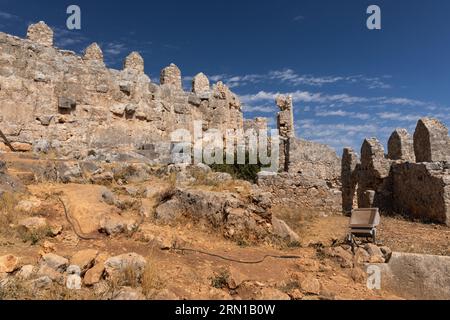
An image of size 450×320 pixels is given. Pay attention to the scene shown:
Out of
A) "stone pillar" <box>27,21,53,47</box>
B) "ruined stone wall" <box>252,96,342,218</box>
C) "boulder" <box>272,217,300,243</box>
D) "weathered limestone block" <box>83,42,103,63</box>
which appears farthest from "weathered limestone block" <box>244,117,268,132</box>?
"boulder" <box>272,217,300,243</box>

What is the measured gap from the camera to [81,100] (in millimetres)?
13469

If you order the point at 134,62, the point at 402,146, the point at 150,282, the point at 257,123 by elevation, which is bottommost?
the point at 150,282

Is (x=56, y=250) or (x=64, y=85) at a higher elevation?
(x=64, y=85)

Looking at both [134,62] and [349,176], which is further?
[349,176]

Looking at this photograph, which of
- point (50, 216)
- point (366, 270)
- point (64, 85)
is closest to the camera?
point (366, 270)

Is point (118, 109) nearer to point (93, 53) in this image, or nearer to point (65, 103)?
point (65, 103)

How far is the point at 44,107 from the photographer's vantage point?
12.7 metres

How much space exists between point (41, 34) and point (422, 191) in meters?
14.2

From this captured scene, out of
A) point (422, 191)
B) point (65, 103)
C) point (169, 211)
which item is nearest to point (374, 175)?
point (422, 191)

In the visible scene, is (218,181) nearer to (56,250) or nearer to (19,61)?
(56,250)
